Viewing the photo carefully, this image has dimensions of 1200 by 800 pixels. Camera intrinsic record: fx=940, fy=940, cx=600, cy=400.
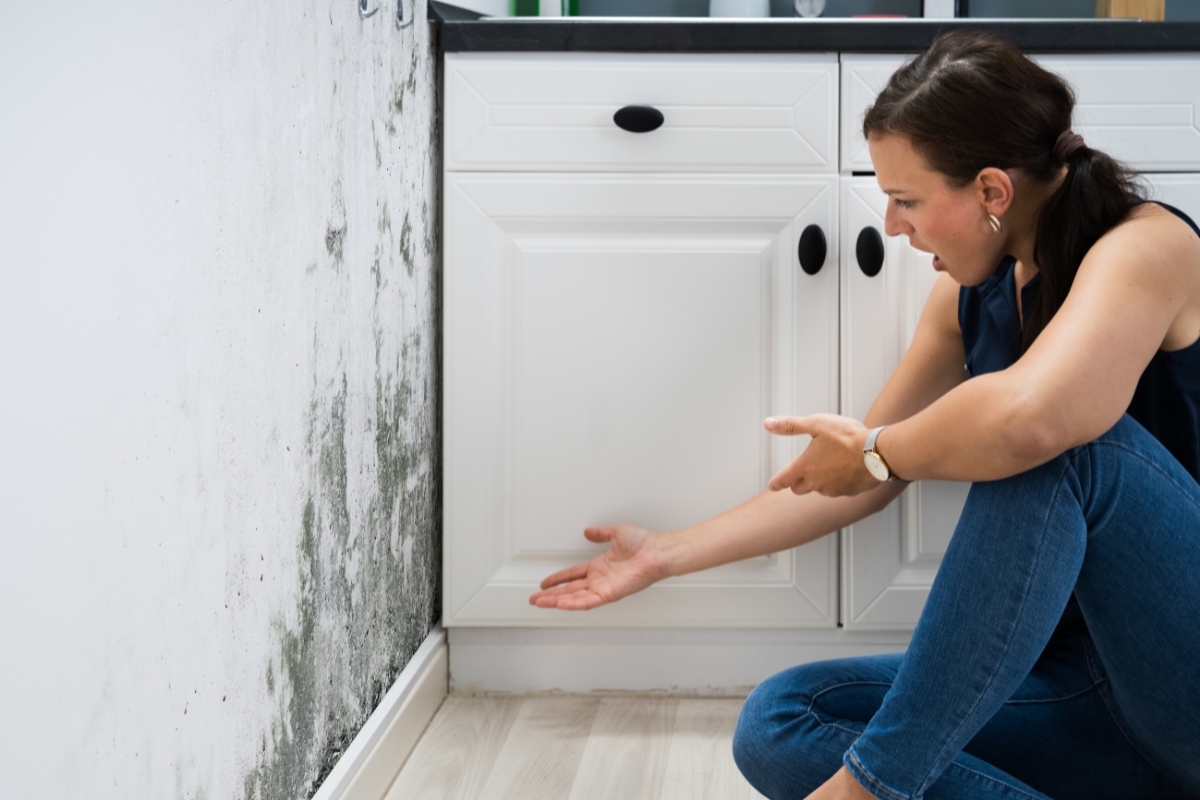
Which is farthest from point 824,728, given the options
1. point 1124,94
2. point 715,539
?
point 1124,94

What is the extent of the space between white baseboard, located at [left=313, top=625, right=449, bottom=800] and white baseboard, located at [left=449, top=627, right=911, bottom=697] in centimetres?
5

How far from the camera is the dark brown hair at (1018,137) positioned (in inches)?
31.8

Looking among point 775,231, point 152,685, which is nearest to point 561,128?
point 775,231

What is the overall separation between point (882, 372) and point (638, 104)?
472mm

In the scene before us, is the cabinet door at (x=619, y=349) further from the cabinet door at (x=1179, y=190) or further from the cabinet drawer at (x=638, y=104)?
the cabinet door at (x=1179, y=190)

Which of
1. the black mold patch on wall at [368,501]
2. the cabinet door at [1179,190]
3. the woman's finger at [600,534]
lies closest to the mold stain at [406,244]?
the black mold patch on wall at [368,501]

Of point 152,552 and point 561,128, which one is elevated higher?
point 561,128

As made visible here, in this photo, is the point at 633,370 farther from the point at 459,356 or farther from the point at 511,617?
the point at 511,617

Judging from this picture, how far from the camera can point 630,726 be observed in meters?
1.22

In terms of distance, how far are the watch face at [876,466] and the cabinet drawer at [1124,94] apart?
→ 54cm

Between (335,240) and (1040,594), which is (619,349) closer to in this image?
(335,240)

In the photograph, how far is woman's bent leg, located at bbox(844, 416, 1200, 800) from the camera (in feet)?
2.33

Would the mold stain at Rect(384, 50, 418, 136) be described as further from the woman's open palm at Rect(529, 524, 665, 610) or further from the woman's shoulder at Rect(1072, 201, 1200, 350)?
the woman's shoulder at Rect(1072, 201, 1200, 350)

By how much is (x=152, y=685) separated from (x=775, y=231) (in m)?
0.92
